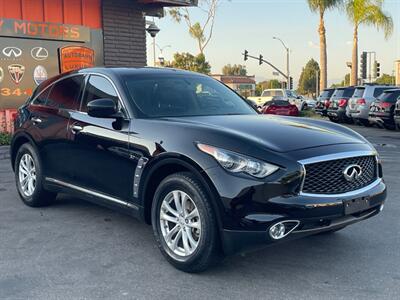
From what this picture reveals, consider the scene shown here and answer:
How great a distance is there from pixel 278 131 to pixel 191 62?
154ft

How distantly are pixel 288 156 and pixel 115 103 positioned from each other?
1.88 m

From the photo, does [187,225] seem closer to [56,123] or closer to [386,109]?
[56,123]

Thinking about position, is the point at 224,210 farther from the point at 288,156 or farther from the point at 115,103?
the point at 115,103

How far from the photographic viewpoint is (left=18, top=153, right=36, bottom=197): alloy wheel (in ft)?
20.3

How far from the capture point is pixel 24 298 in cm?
356

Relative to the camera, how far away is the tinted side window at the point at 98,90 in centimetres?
496

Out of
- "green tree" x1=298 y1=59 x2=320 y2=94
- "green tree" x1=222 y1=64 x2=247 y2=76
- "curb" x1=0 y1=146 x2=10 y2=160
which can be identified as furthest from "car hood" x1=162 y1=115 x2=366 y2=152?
"green tree" x1=222 y1=64 x2=247 y2=76

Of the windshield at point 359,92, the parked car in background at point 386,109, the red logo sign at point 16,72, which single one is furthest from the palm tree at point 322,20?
the red logo sign at point 16,72

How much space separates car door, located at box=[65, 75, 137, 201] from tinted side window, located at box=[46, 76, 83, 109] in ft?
0.55

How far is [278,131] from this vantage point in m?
4.12

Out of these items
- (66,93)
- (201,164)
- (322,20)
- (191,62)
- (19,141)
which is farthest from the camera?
(191,62)

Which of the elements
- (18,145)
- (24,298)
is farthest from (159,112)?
(18,145)

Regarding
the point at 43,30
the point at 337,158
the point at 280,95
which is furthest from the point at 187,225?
the point at 280,95

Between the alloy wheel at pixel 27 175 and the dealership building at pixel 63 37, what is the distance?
662 centimetres
